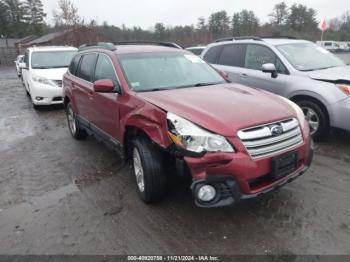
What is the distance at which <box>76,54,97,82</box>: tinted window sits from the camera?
4.66m

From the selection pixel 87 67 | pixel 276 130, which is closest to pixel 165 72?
pixel 87 67

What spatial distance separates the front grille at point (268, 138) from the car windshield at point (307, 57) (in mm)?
2782

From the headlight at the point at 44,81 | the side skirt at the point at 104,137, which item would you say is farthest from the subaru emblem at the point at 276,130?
the headlight at the point at 44,81

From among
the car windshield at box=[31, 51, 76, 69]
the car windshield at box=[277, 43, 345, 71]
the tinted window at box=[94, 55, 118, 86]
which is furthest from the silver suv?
the car windshield at box=[31, 51, 76, 69]

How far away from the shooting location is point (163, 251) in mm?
2711

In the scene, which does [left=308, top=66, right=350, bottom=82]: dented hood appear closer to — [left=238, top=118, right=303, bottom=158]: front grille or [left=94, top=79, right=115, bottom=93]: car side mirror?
[left=238, top=118, right=303, bottom=158]: front grille

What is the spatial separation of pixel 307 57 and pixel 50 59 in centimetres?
762

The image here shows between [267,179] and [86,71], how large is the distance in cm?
346

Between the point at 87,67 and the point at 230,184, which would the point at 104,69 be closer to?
the point at 87,67

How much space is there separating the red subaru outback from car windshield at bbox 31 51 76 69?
5601mm

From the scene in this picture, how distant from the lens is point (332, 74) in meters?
5.00

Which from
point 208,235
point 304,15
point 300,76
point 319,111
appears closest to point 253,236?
point 208,235

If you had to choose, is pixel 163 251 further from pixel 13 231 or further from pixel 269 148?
pixel 13 231

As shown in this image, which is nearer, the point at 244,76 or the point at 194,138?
the point at 194,138
